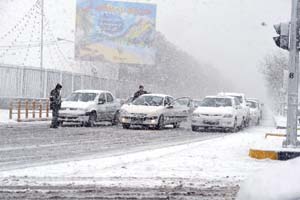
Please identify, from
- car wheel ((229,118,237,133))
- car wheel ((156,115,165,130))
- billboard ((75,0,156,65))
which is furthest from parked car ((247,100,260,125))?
car wheel ((156,115,165,130))

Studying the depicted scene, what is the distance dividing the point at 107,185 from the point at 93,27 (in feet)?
89.5

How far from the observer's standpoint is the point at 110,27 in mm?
34688

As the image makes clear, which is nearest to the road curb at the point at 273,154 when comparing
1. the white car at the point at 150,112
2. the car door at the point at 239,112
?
the white car at the point at 150,112

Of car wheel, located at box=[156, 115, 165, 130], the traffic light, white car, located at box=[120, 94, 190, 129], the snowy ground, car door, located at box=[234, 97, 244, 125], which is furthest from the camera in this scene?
car door, located at box=[234, 97, 244, 125]

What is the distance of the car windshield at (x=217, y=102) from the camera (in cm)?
2267

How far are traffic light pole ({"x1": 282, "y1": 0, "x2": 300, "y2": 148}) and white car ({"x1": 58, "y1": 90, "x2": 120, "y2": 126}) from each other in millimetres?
11938

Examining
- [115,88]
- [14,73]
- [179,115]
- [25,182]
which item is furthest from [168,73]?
[25,182]

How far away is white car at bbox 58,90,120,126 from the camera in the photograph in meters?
22.3

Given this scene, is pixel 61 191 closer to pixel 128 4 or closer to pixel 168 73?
pixel 128 4

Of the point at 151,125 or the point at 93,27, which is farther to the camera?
the point at 93,27

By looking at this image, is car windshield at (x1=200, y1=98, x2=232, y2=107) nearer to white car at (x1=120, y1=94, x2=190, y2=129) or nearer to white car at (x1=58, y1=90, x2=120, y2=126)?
white car at (x1=120, y1=94, x2=190, y2=129)

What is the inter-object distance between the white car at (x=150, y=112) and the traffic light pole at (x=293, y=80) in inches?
406

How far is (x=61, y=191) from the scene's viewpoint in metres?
7.39

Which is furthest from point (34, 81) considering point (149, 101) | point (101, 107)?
point (149, 101)
